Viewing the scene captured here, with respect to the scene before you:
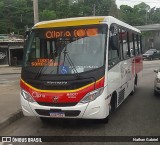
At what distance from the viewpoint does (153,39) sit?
294 ft

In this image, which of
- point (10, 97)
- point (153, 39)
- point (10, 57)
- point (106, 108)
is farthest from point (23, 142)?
point (153, 39)

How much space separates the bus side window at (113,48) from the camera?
8484mm

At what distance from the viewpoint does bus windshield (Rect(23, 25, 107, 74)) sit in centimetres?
802

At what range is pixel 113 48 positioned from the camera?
8820 mm

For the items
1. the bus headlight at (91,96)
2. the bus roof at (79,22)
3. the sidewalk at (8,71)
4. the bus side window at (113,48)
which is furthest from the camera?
the sidewalk at (8,71)

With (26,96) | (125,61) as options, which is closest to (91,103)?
(26,96)

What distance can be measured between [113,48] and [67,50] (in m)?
1.30

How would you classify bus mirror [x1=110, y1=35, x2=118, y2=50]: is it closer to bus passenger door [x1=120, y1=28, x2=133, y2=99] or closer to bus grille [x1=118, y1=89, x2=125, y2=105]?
bus passenger door [x1=120, y1=28, x2=133, y2=99]

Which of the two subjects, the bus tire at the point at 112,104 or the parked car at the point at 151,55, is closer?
the bus tire at the point at 112,104

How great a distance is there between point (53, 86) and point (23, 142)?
1457 mm

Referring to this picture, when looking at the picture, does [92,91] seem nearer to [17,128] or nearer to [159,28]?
[17,128]

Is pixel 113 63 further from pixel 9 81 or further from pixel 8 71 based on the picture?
pixel 8 71

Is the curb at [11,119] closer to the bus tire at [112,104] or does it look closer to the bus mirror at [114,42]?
the bus tire at [112,104]

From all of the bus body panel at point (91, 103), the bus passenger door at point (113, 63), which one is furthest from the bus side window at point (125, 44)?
the bus body panel at point (91, 103)
